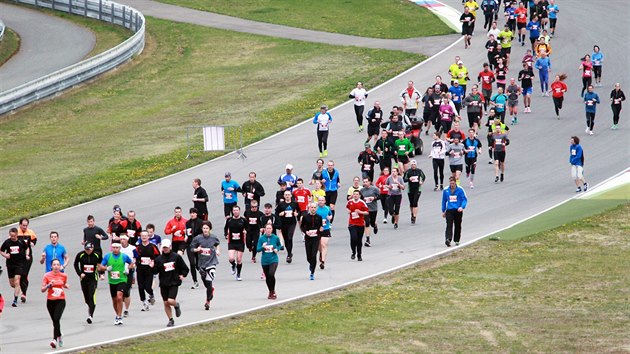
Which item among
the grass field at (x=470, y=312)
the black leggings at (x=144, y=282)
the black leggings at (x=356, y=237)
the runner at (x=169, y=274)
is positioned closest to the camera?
the grass field at (x=470, y=312)

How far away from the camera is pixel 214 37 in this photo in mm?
58406

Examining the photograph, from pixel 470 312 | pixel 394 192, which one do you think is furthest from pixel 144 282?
pixel 394 192

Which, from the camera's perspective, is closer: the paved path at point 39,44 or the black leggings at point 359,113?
the black leggings at point 359,113

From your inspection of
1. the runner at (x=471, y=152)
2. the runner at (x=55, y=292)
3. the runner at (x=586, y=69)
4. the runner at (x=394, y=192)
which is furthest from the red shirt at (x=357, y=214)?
the runner at (x=586, y=69)

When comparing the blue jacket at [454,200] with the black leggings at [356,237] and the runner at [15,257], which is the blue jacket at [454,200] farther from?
the runner at [15,257]

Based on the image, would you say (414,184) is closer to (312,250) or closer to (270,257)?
(312,250)

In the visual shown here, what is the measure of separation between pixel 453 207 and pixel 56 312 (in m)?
10.0

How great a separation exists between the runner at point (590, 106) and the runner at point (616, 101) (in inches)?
31.2

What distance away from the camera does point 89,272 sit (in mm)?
23594

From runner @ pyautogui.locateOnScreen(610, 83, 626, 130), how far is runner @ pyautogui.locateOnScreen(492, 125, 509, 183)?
5.64m

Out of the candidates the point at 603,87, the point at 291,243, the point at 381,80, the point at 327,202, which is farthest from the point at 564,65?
the point at 291,243

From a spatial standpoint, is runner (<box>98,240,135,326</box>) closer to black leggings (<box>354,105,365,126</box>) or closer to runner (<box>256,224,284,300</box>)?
runner (<box>256,224,284,300</box>)

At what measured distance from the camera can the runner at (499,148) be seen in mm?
33938

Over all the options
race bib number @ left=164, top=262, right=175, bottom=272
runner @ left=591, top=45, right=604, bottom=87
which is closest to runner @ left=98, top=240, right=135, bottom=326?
race bib number @ left=164, top=262, right=175, bottom=272
